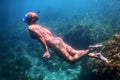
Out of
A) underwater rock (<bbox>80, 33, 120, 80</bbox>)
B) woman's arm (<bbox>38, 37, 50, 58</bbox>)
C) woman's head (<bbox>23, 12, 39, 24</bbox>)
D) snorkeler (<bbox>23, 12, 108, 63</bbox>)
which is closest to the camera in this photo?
woman's arm (<bbox>38, 37, 50, 58</bbox>)

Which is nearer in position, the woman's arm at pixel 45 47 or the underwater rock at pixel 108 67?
the woman's arm at pixel 45 47

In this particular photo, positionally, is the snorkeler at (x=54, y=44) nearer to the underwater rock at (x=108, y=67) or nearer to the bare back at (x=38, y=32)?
the bare back at (x=38, y=32)

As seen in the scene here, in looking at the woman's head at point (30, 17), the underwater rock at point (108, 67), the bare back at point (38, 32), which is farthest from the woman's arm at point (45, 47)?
the underwater rock at point (108, 67)

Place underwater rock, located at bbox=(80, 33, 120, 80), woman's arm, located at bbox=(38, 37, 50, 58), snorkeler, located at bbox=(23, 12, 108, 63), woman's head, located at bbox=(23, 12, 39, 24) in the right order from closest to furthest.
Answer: woman's arm, located at bbox=(38, 37, 50, 58) → underwater rock, located at bbox=(80, 33, 120, 80) → snorkeler, located at bbox=(23, 12, 108, 63) → woman's head, located at bbox=(23, 12, 39, 24)

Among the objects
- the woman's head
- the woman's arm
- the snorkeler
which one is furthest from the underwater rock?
the woman's head

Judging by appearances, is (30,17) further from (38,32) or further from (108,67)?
(108,67)

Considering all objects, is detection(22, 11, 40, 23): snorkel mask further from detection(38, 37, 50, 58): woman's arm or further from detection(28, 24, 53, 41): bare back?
detection(38, 37, 50, 58): woman's arm

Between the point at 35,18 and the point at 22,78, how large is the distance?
21.4 feet

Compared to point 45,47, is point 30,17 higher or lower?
higher

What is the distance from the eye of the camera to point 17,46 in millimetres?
20000

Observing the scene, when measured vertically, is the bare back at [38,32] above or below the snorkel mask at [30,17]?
below

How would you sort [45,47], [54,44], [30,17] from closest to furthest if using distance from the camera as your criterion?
[45,47], [54,44], [30,17]

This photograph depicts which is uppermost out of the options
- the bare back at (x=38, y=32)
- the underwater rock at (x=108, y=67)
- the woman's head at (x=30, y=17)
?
the woman's head at (x=30, y=17)

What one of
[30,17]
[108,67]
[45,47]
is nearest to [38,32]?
[45,47]
